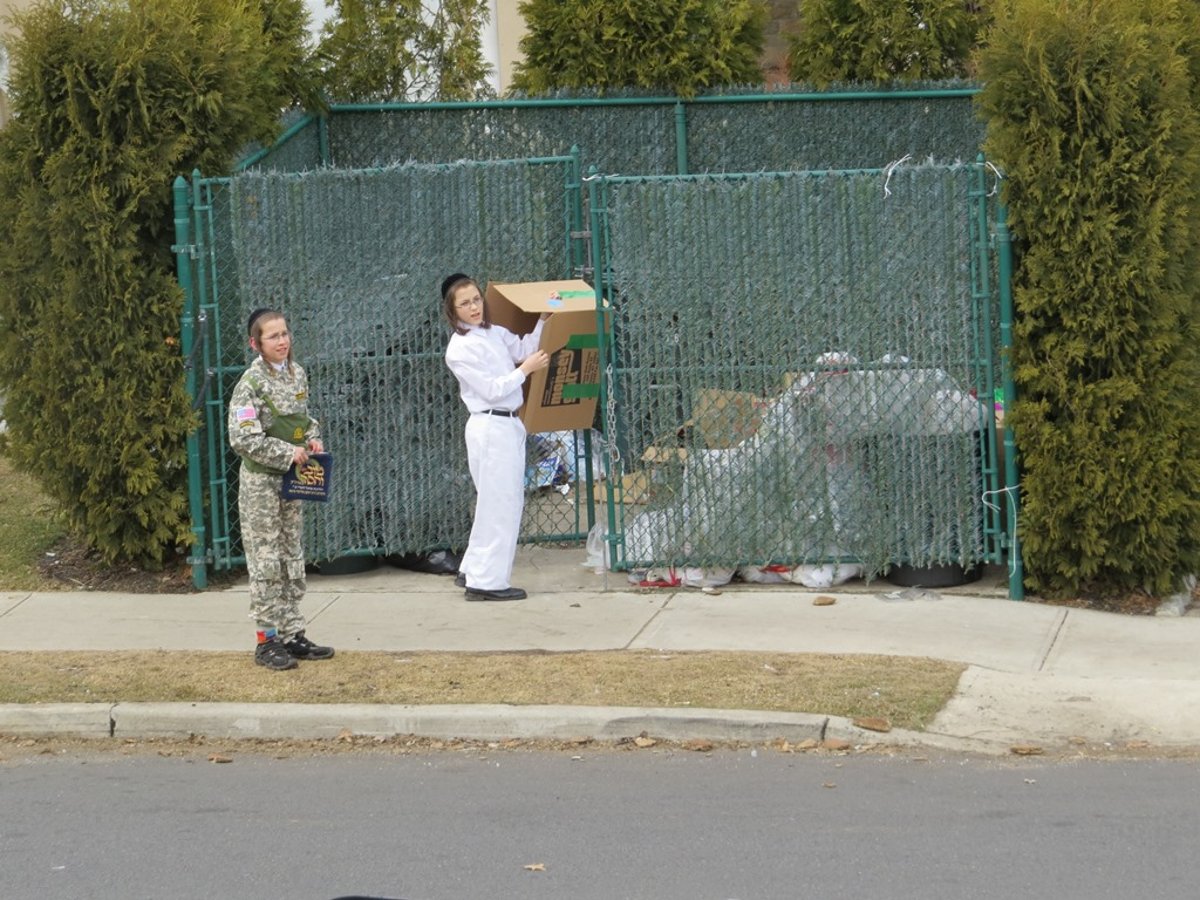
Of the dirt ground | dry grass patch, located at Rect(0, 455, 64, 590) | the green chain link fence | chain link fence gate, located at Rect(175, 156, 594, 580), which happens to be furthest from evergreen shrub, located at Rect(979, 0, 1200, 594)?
dry grass patch, located at Rect(0, 455, 64, 590)

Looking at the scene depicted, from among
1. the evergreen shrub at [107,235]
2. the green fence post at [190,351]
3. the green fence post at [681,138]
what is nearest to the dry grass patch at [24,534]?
the evergreen shrub at [107,235]

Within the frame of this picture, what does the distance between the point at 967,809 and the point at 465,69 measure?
26.7ft

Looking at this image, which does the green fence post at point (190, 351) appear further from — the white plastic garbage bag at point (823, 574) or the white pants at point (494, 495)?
the white plastic garbage bag at point (823, 574)

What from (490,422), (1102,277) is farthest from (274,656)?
(1102,277)

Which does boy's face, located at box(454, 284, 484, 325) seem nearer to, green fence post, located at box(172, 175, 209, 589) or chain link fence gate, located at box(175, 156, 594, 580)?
chain link fence gate, located at box(175, 156, 594, 580)

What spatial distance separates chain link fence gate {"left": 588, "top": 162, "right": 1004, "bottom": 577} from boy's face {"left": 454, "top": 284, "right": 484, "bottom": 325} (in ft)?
2.25

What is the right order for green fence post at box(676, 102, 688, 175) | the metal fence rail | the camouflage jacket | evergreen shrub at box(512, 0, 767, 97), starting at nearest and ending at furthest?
1. the camouflage jacket
2. evergreen shrub at box(512, 0, 767, 97)
3. the metal fence rail
4. green fence post at box(676, 102, 688, 175)

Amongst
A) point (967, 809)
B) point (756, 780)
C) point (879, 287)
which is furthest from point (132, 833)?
point (879, 287)

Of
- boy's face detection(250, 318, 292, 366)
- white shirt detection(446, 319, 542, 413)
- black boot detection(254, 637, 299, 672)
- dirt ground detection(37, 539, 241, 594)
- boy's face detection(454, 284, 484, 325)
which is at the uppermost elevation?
boy's face detection(454, 284, 484, 325)

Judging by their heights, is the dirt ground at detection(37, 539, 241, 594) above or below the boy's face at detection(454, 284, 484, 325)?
below

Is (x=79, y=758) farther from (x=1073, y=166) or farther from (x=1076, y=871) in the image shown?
(x=1073, y=166)

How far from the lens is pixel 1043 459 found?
27.6 ft

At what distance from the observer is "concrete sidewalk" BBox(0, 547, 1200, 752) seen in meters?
6.69

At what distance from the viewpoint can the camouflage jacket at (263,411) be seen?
23.7 feet
